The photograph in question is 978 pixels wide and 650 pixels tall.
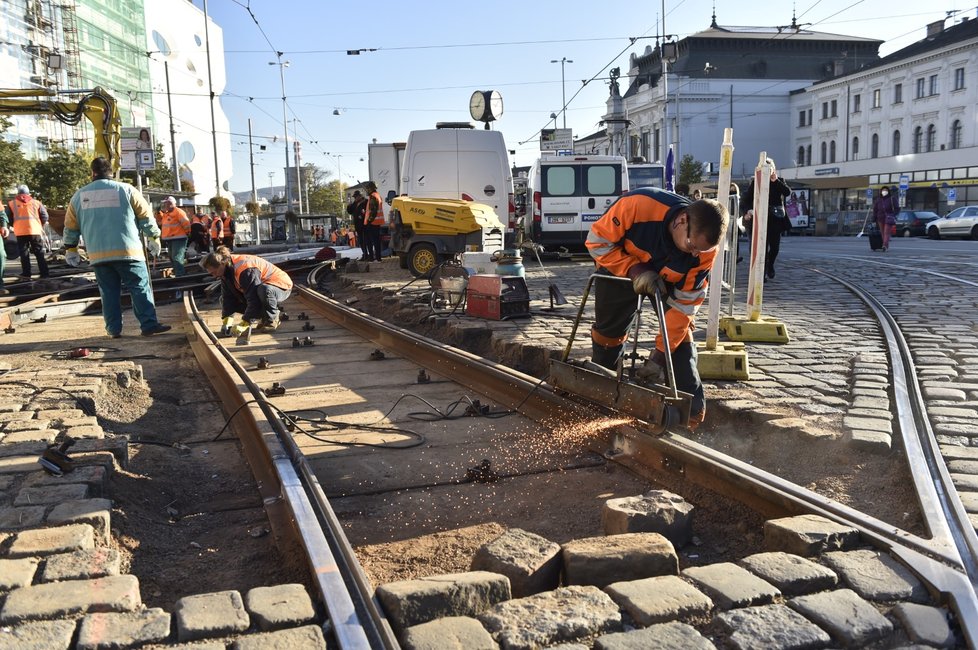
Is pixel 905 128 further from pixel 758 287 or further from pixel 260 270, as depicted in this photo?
pixel 260 270

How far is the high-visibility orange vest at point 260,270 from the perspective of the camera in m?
9.00

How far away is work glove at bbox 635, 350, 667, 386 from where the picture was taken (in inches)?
185

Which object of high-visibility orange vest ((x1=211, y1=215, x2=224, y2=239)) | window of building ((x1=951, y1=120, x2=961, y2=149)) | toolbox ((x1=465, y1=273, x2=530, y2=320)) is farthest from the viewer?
window of building ((x1=951, y1=120, x2=961, y2=149))

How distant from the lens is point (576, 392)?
495 centimetres

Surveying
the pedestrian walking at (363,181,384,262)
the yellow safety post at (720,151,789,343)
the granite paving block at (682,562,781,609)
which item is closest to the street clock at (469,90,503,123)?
the pedestrian walking at (363,181,384,262)

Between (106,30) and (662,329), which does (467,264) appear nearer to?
(662,329)

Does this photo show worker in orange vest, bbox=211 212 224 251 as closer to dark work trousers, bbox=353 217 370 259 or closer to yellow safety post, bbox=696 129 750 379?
dark work trousers, bbox=353 217 370 259

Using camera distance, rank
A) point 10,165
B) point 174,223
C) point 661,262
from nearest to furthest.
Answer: point 661,262
point 174,223
point 10,165

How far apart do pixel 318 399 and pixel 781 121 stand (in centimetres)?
7764

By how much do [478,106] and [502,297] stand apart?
37.1 ft

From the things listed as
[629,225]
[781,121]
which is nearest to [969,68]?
[781,121]

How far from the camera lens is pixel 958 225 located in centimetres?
3284

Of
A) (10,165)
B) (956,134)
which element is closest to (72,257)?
(10,165)

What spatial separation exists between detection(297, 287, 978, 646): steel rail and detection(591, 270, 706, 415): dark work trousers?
1.55ft
